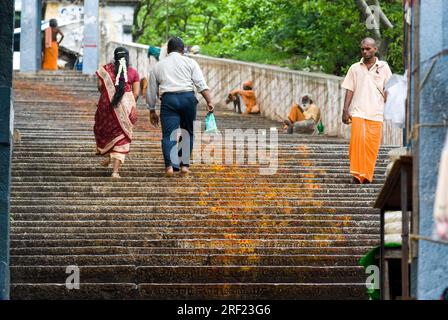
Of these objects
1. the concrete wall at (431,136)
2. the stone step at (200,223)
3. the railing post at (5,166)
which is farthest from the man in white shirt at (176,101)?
the concrete wall at (431,136)

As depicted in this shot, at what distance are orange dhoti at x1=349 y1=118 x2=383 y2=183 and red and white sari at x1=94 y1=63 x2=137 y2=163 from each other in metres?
2.27

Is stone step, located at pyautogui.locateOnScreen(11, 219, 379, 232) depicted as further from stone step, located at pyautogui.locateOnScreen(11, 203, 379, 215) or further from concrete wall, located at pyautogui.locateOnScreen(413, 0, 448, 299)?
concrete wall, located at pyautogui.locateOnScreen(413, 0, 448, 299)

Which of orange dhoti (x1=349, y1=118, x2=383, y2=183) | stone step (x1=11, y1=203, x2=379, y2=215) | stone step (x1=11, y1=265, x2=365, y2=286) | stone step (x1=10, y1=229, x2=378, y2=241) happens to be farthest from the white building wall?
stone step (x1=11, y1=265, x2=365, y2=286)

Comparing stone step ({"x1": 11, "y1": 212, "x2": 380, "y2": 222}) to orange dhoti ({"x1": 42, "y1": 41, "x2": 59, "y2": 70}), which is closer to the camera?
stone step ({"x1": 11, "y1": 212, "x2": 380, "y2": 222})

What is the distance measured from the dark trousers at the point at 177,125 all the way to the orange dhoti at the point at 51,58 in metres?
15.6

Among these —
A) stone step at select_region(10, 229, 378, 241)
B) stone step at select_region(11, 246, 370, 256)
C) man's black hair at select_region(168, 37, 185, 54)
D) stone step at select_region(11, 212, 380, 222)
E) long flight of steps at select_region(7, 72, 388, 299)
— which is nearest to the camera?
long flight of steps at select_region(7, 72, 388, 299)

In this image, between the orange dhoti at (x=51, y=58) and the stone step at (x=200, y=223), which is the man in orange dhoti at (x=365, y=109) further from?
the orange dhoti at (x=51, y=58)

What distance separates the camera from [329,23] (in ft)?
80.4

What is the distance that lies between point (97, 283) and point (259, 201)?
10.4 ft

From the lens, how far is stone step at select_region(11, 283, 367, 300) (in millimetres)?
11336

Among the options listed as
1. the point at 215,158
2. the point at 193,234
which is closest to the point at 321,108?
the point at 215,158

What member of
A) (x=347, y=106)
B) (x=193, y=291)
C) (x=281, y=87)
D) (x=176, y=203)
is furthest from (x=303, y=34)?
(x=193, y=291)

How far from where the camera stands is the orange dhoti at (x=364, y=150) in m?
15.1

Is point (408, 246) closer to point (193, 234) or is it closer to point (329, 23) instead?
point (193, 234)
